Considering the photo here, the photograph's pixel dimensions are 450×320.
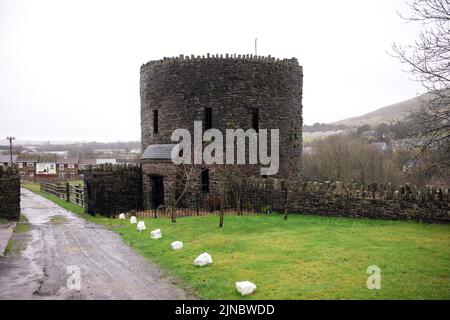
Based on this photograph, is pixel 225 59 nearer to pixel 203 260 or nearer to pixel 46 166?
pixel 203 260

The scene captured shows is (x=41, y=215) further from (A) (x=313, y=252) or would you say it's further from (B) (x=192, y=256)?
(A) (x=313, y=252)

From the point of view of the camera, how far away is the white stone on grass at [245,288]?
874 cm

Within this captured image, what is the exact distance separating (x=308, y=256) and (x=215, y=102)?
14.4 m

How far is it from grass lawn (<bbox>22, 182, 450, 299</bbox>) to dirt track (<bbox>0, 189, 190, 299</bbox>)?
641 millimetres

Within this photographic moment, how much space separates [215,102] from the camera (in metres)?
24.0

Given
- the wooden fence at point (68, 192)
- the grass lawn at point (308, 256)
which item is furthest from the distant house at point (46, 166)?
the grass lawn at point (308, 256)

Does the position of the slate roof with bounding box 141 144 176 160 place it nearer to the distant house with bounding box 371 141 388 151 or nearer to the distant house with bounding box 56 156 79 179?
the distant house with bounding box 371 141 388 151

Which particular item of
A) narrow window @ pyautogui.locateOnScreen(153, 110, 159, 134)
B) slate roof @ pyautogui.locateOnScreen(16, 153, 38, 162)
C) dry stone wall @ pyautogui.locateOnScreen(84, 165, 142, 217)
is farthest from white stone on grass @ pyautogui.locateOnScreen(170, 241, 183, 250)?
slate roof @ pyautogui.locateOnScreen(16, 153, 38, 162)

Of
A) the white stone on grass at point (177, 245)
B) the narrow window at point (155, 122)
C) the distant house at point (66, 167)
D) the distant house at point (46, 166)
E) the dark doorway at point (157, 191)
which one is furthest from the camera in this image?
the distant house at point (66, 167)

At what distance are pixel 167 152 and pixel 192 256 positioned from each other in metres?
13.3

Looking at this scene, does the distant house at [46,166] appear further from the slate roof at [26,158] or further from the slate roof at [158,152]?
the slate roof at [158,152]

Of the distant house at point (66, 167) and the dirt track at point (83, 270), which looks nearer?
the dirt track at point (83, 270)

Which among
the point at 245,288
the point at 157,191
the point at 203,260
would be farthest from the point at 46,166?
the point at 245,288
